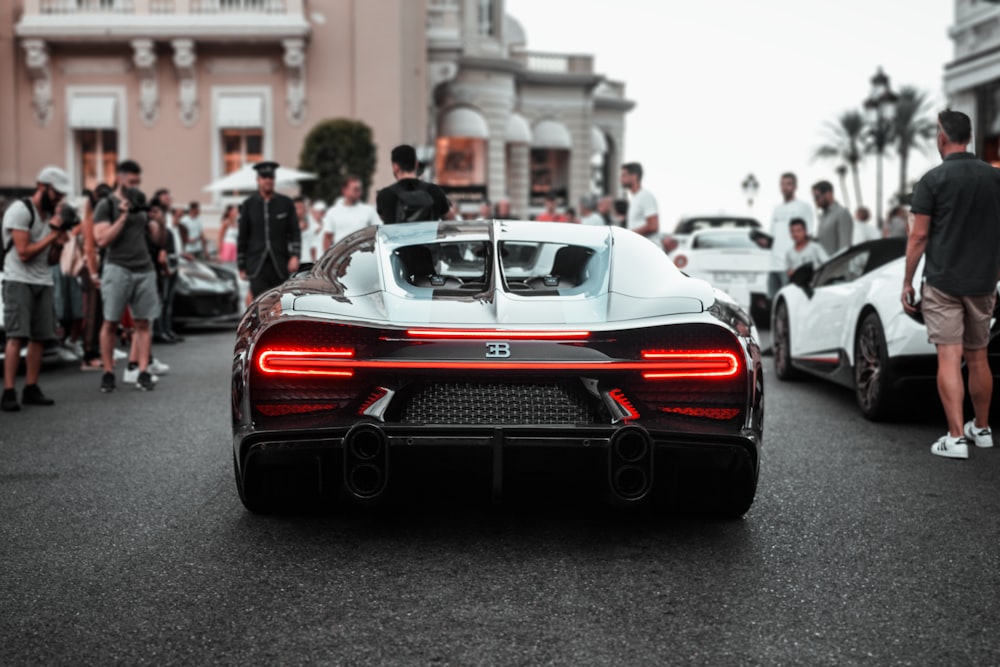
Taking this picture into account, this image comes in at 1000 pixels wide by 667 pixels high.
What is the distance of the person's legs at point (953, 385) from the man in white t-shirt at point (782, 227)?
6131mm

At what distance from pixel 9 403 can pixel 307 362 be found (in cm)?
506

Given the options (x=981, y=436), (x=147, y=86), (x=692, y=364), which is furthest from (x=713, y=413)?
(x=147, y=86)

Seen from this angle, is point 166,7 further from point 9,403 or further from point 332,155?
point 9,403

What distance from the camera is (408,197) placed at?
8.85 m

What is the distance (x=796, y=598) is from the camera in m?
3.98

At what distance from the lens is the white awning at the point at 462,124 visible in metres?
44.8

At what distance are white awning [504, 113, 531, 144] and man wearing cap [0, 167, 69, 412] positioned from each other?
39203 millimetres

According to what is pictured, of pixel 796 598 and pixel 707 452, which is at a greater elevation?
pixel 707 452

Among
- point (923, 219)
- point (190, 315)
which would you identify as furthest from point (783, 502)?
point (190, 315)

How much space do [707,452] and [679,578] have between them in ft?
1.62

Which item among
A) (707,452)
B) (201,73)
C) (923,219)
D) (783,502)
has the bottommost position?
(783,502)

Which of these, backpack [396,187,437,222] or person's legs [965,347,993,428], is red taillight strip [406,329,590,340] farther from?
backpack [396,187,437,222]

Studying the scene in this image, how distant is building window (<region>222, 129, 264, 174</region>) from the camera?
36062mm

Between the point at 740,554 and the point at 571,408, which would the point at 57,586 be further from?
the point at 740,554
